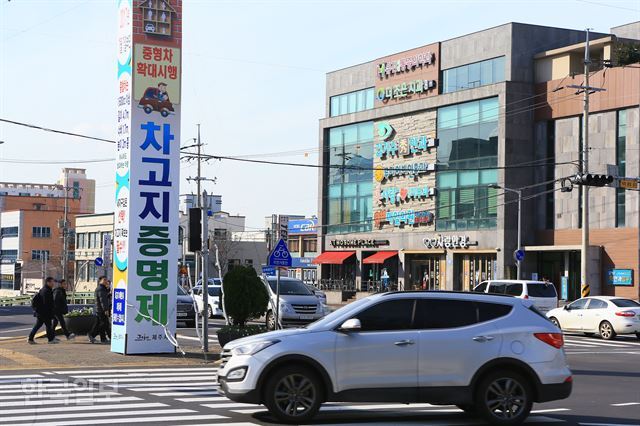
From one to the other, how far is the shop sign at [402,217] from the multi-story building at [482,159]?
0.37 feet

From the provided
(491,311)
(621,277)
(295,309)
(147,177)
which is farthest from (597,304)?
(491,311)

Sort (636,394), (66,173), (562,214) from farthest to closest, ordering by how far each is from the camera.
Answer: (66,173) → (562,214) → (636,394)

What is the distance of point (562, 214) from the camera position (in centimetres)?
5788

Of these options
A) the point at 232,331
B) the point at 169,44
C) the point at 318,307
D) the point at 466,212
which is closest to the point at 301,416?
the point at 232,331

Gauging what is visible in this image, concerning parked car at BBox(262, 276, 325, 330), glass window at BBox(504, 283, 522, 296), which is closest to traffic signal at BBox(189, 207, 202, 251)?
parked car at BBox(262, 276, 325, 330)

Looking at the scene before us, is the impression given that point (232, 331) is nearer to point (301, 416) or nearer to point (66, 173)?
point (301, 416)

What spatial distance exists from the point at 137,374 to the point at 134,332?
372cm

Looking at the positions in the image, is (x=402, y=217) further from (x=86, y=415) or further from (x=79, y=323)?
(x=86, y=415)

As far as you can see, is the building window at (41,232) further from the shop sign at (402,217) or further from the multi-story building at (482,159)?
the shop sign at (402,217)

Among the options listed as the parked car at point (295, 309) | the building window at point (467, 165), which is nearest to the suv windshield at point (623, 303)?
the parked car at point (295, 309)

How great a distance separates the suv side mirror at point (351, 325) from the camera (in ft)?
39.3

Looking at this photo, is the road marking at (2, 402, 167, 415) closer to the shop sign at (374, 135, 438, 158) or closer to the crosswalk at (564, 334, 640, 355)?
the crosswalk at (564, 334, 640, 355)

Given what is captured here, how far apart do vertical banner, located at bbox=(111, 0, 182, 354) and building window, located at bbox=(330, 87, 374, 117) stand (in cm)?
5018

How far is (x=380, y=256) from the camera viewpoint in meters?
69.1
